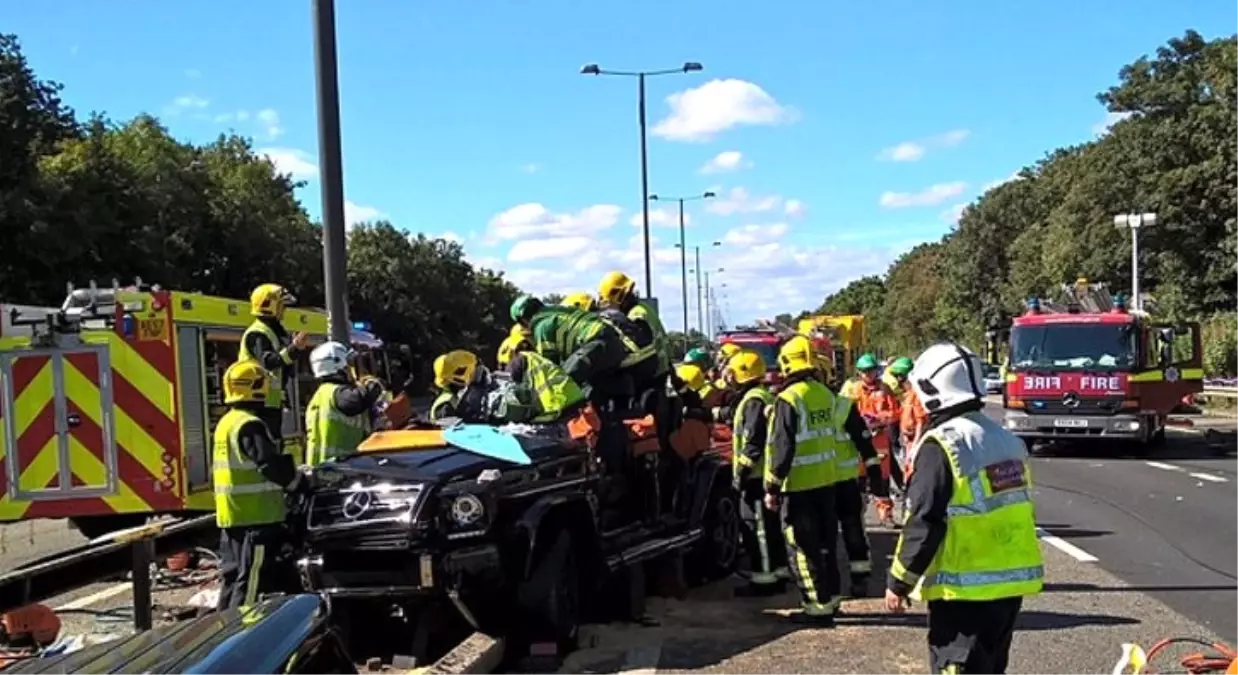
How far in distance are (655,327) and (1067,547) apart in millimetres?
4761

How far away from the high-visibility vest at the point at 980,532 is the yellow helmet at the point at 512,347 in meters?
4.87

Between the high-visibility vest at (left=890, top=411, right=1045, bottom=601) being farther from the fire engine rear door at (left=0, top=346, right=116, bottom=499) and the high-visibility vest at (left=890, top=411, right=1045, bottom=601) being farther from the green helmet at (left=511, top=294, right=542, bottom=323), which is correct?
the fire engine rear door at (left=0, top=346, right=116, bottom=499)

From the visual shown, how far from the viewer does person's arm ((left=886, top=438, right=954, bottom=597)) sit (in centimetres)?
482

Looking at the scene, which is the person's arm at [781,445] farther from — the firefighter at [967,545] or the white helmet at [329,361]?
→ the firefighter at [967,545]

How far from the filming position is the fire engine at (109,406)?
10898mm

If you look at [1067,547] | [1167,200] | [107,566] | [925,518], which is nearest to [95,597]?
[107,566]

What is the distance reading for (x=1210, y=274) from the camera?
48.3 meters

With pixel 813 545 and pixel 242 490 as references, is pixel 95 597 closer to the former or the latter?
pixel 242 490

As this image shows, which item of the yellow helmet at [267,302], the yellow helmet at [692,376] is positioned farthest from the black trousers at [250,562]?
the yellow helmet at [692,376]

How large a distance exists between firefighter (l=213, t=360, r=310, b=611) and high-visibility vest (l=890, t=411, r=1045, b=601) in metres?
3.66

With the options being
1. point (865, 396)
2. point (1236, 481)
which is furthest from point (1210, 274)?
point (865, 396)

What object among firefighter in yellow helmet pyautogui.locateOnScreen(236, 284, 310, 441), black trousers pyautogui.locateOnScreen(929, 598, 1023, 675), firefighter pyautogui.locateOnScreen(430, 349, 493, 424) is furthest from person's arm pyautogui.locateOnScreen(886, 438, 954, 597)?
firefighter in yellow helmet pyautogui.locateOnScreen(236, 284, 310, 441)

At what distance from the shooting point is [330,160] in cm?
900

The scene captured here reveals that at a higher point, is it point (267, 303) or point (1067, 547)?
point (267, 303)
